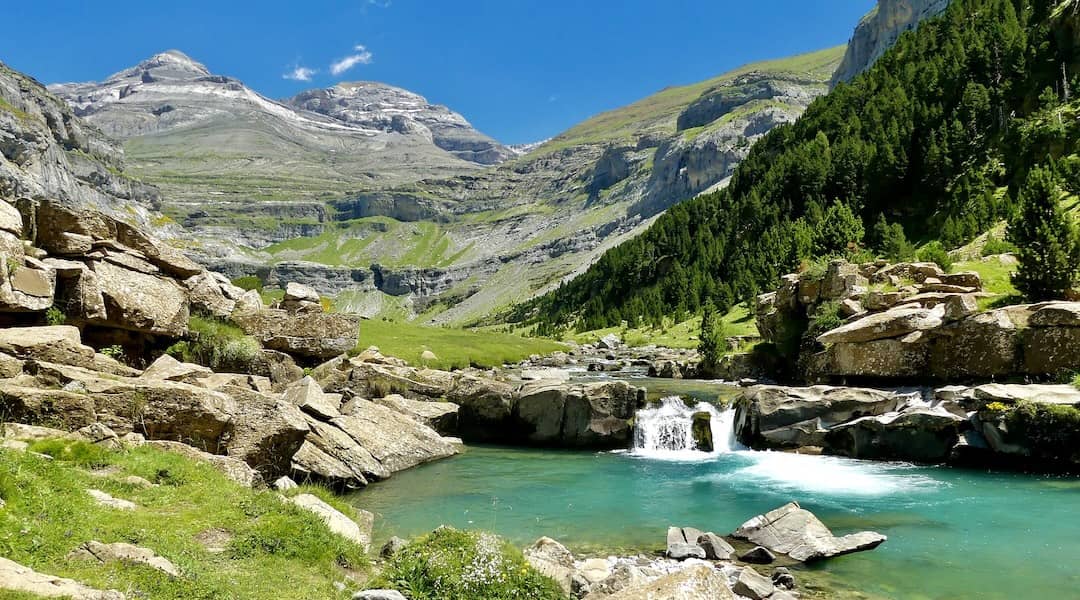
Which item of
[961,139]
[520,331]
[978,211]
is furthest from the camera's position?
[520,331]

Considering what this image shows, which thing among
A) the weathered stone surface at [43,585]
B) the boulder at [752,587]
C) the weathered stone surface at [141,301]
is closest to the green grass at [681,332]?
the weathered stone surface at [141,301]

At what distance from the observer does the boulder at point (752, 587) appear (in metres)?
13.1

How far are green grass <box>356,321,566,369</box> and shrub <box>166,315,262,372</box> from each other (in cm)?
2179

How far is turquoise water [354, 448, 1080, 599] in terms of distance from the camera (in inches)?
617

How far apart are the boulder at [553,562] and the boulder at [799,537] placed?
6786mm

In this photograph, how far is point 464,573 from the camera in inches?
424

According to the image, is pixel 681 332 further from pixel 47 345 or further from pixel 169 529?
pixel 169 529

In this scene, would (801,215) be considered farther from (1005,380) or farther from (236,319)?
(236,319)

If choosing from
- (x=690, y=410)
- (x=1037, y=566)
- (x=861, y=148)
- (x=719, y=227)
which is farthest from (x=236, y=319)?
(x=719, y=227)

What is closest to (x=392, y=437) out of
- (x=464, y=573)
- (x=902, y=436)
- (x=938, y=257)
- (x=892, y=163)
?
(x=464, y=573)

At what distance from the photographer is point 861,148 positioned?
410ft

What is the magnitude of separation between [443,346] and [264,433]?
47865mm

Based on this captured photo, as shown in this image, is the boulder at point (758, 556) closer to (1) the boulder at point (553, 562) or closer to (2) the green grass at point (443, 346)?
(1) the boulder at point (553, 562)

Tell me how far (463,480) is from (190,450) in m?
13.0
